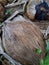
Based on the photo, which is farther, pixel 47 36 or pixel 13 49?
pixel 47 36

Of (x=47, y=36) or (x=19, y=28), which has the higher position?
(x=19, y=28)

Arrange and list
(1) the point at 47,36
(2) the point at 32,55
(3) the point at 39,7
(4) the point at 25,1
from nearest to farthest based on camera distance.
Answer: (2) the point at 32,55 < (1) the point at 47,36 < (3) the point at 39,7 < (4) the point at 25,1

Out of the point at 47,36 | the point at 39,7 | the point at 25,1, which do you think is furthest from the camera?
the point at 25,1

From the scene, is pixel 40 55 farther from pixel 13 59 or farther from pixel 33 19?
pixel 33 19

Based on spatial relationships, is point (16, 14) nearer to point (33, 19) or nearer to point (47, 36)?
point (33, 19)

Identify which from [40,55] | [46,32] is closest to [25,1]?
[46,32]

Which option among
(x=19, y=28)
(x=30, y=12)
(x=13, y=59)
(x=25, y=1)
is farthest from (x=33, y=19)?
(x=13, y=59)
